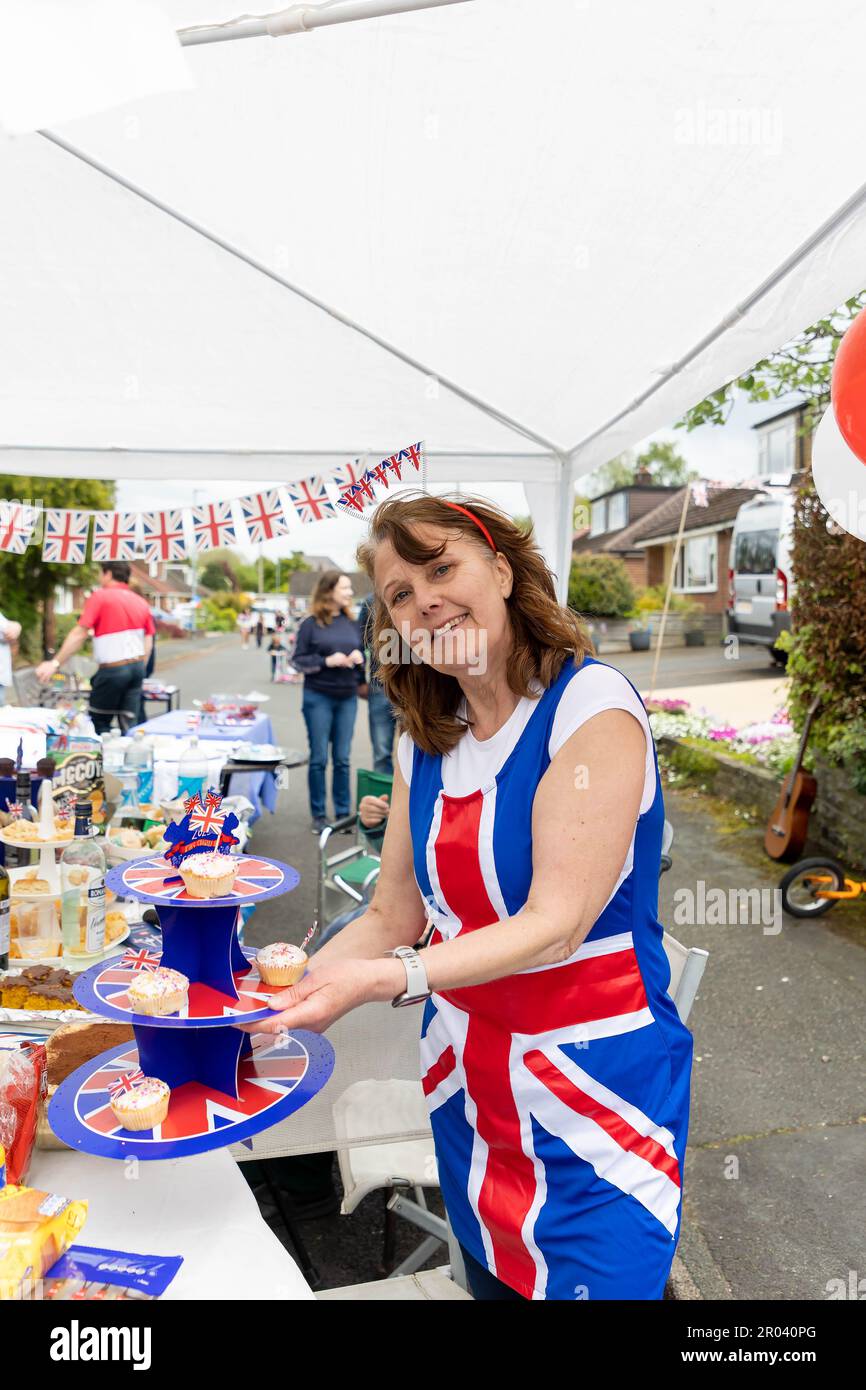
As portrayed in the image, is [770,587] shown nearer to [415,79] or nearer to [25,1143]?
[415,79]

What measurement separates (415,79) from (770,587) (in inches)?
703

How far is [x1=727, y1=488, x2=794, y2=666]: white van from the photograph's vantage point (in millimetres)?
18281

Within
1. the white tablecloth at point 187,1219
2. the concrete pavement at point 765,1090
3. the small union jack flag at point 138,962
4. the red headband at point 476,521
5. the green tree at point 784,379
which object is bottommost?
the concrete pavement at point 765,1090

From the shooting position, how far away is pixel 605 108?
245cm

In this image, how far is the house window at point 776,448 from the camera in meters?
31.0

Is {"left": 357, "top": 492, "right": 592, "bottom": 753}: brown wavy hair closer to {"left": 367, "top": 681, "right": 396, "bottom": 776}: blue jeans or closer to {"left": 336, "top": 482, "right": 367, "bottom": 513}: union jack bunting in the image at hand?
{"left": 336, "top": 482, "right": 367, "bottom": 513}: union jack bunting

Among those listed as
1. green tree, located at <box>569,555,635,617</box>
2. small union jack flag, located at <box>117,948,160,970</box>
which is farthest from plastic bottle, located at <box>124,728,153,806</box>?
green tree, located at <box>569,555,635,617</box>

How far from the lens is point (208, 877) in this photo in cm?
150

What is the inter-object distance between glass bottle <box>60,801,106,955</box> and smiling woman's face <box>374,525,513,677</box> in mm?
1433

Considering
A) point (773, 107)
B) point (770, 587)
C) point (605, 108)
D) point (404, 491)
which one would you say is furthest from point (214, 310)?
point (770, 587)

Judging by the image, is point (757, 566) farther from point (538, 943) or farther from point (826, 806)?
point (538, 943)

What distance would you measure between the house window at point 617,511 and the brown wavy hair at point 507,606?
49.9m

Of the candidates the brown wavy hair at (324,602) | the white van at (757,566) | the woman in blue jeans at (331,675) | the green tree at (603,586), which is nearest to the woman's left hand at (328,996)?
the woman in blue jeans at (331,675)

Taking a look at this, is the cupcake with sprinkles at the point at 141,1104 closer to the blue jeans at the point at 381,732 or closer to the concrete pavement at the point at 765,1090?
the concrete pavement at the point at 765,1090
